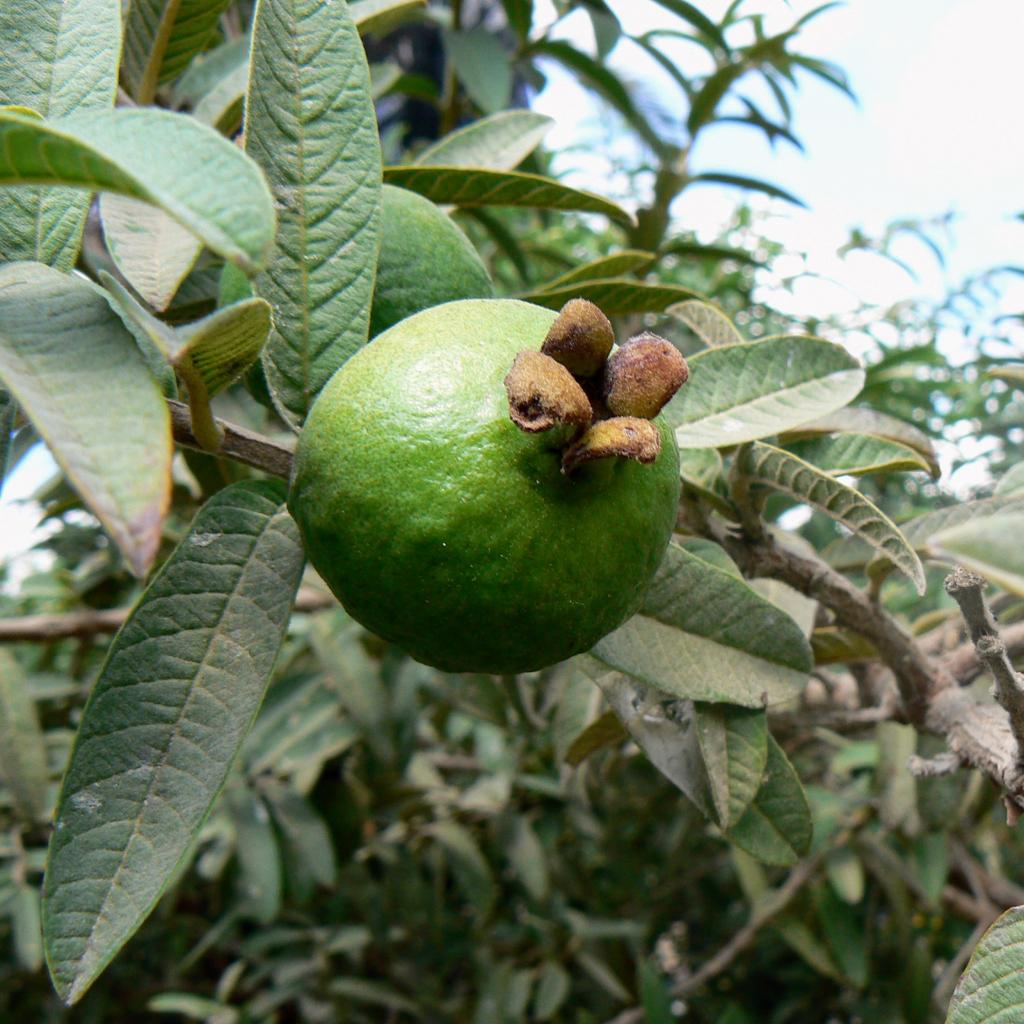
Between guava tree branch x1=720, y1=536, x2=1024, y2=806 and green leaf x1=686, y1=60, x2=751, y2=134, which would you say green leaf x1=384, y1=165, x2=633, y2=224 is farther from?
green leaf x1=686, y1=60, x2=751, y2=134

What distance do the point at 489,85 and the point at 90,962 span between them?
57.0 inches

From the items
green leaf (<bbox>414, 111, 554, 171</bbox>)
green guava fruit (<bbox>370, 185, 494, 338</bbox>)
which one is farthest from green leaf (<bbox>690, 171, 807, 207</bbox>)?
green guava fruit (<bbox>370, 185, 494, 338</bbox>)

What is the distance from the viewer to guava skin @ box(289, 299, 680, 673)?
0.57m

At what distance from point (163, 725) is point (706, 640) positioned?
42cm

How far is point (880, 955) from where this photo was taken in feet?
6.84

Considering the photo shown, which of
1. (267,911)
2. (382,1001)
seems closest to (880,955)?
(382,1001)

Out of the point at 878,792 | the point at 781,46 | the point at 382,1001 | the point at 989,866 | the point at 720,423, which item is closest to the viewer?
the point at 720,423

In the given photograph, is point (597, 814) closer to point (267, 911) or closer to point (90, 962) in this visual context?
point (267, 911)

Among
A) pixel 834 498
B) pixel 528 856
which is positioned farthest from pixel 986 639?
pixel 528 856

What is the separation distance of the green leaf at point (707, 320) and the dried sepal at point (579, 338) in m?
0.49

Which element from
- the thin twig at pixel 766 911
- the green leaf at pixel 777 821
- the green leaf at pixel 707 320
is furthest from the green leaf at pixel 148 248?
the thin twig at pixel 766 911

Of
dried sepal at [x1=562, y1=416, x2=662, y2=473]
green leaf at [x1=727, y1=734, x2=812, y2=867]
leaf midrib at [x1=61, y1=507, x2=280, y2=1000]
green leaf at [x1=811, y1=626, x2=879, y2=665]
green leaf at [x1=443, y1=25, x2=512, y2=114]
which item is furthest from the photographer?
green leaf at [x1=443, y1=25, x2=512, y2=114]

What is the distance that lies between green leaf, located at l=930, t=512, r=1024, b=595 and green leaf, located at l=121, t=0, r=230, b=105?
96 centimetres

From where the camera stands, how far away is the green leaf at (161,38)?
3.31ft
